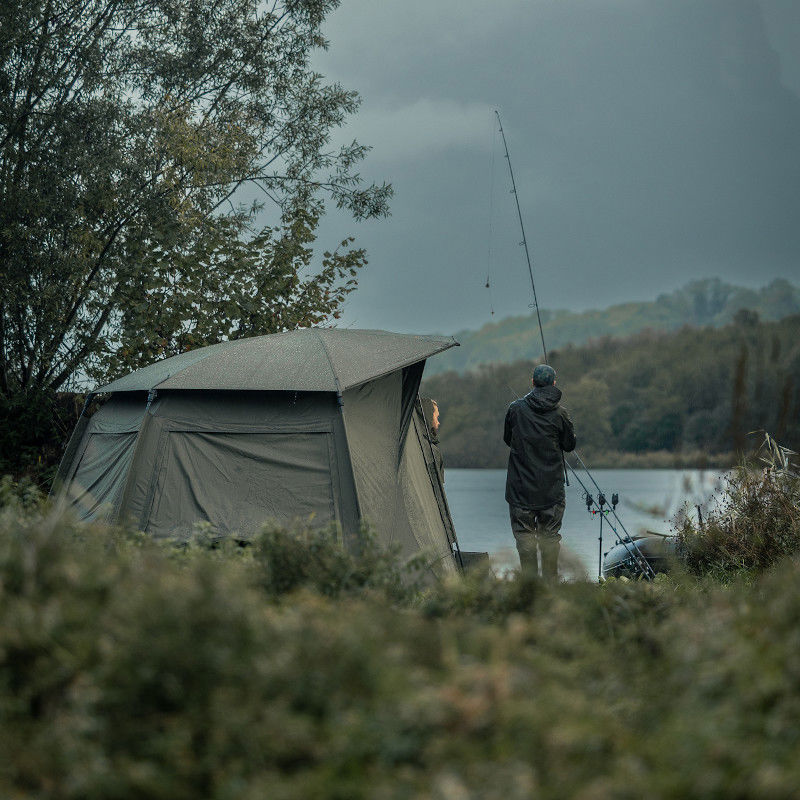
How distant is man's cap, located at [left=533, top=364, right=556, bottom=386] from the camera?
7233 millimetres

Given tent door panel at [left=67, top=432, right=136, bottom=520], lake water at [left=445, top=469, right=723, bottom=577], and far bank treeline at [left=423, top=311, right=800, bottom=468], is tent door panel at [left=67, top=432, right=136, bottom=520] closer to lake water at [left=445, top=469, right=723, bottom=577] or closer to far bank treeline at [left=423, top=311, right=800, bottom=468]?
lake water at [left=445, top=469, right=723, bottom=577]

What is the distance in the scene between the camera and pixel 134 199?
34.2ft

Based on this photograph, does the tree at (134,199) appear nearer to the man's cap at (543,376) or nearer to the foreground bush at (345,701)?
the man's cap at (543,376)

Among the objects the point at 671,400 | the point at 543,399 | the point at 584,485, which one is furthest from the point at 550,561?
the point at 671,400

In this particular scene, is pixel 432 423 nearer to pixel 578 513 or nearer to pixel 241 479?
pixel 241 479

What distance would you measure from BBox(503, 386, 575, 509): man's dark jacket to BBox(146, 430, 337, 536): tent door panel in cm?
166

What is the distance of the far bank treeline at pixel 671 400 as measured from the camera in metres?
4.71

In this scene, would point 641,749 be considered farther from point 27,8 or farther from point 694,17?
point 694,17

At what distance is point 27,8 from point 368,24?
15.9m

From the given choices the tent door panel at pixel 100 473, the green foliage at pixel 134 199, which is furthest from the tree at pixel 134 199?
the tent door panel at pixel 100 473

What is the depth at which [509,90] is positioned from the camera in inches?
4520

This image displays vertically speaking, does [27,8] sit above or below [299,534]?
above

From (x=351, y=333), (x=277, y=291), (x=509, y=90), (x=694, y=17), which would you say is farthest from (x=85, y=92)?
(x=694, y=17)

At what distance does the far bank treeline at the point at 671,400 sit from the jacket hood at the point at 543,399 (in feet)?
3.00
